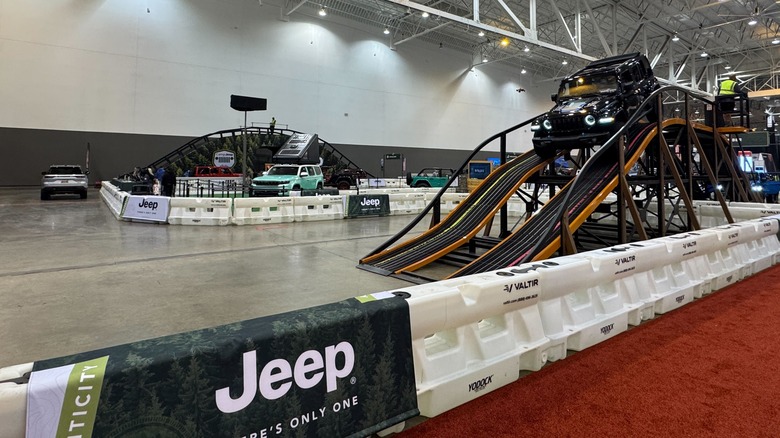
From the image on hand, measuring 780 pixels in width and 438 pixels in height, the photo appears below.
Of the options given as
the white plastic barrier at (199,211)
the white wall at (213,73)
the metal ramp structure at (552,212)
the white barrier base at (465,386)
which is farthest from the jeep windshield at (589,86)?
the white wall at (213,73)

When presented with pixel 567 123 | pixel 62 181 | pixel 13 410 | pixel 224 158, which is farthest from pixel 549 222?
pixel 224 158

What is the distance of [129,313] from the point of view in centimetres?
454

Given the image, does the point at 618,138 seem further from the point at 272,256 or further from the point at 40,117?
the point at 40,117

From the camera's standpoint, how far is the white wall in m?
20.5

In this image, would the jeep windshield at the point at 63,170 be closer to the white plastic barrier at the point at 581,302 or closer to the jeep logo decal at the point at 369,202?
the jeep logo decal at the point at 369,202

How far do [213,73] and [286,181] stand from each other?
1231 centimetres

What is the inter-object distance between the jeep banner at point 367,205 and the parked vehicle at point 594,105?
7639 mm

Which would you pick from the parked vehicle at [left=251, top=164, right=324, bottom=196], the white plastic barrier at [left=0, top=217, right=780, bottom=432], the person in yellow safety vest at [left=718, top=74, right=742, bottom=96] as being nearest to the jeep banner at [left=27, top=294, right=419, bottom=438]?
the white plastic barrier at [left=0, top=217, right=780, bottom=432]

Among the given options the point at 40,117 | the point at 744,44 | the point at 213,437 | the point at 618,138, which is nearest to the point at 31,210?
the point at 40,117

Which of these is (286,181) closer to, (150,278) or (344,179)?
(344,179)

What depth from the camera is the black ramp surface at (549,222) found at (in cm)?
554

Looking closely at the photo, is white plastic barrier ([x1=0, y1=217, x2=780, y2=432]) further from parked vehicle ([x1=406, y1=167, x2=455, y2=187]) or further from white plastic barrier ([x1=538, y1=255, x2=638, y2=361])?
parked vehicle ([x1=406, y1=167, x2=455, y2=187])

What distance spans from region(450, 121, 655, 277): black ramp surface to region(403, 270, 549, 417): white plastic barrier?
89.2 inches

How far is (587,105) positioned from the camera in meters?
7.34
